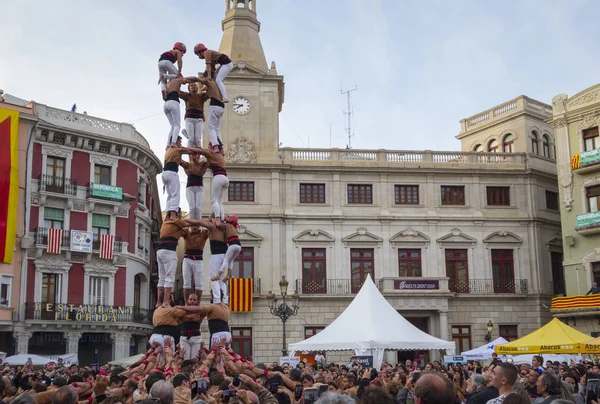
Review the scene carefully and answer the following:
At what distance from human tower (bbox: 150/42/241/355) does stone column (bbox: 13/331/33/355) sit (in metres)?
19.2

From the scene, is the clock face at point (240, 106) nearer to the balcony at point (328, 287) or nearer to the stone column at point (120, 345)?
the balcony at point (328, 287)

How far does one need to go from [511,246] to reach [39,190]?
26.8 meters

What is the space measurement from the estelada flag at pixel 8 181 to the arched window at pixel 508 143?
1147 inches

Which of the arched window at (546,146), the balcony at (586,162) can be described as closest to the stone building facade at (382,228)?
the arched window at (546,146)

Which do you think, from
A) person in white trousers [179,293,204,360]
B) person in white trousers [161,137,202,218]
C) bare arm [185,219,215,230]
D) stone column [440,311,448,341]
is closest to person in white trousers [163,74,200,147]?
person in white trousers [161,137,202,218]

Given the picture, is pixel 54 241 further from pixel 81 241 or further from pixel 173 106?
pixel 173 106

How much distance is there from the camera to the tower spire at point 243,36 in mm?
43344

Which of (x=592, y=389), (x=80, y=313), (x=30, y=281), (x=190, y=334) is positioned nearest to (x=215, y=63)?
(x=190, y=334)

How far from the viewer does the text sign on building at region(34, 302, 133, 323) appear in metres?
37.2

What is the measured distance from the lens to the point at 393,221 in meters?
42.1

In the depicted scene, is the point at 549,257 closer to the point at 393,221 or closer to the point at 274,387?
the point at 393,221

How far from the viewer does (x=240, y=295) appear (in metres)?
39.3

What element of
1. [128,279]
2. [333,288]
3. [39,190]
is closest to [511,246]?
[333,288]

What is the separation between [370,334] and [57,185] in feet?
71.2
